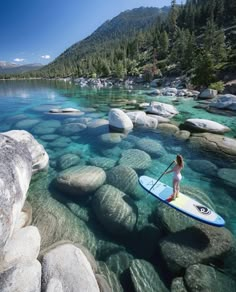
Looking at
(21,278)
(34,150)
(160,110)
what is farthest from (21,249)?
(160,110)

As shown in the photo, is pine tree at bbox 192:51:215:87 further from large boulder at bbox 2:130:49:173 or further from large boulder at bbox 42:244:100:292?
large boulder at bbox 42:244:100:292

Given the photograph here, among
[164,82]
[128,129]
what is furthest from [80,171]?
[164,82]

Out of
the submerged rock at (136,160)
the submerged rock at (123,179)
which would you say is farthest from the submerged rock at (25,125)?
the submerged rock at (123,179)

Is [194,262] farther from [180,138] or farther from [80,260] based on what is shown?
[180,138]

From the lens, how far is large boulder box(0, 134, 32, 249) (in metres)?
4.04

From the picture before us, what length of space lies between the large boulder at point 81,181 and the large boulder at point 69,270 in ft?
9.44

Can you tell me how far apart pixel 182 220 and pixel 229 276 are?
1.73 meters

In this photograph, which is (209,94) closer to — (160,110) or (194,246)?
(160,110)

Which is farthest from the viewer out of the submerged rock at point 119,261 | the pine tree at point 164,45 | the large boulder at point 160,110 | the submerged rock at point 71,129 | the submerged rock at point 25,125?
the pine tree at point 164,45

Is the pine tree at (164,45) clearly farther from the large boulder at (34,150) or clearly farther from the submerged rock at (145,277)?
the submerged rock at (145,277)

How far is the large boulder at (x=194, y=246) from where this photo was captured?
4.74m

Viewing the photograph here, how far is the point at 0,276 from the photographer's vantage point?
3.79 m

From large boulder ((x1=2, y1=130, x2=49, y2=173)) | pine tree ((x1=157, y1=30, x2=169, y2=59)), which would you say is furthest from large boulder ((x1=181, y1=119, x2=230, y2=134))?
pine tree ((x1=157, y1=30, x2=169, y2=59))

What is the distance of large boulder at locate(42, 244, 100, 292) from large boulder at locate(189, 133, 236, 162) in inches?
363
